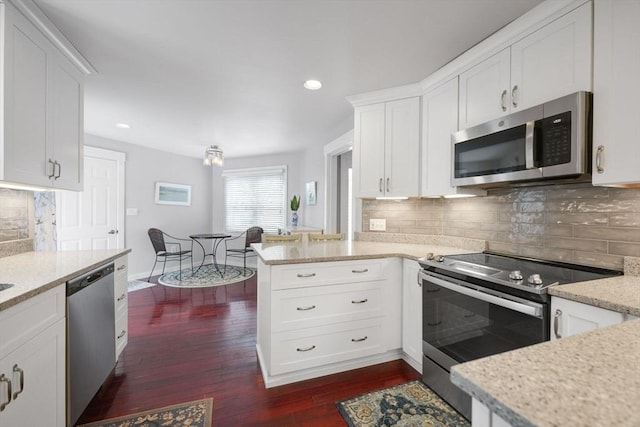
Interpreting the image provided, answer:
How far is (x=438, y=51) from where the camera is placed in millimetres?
2055

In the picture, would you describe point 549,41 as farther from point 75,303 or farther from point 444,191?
point 75,303

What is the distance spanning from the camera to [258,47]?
6.57 feet

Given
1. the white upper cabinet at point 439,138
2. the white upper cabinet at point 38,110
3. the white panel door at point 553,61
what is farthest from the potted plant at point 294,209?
the white panel door at point 553,61

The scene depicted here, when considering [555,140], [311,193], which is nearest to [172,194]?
[311,193]

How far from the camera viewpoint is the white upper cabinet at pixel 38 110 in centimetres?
149

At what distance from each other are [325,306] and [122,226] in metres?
4.30

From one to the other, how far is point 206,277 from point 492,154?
15.3ft

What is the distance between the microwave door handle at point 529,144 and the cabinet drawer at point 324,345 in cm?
142

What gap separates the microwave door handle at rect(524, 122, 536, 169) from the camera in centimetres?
159

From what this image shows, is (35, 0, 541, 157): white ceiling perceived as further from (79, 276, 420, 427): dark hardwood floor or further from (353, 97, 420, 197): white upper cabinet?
(79, 276, 420, 427): dark hardwood floor

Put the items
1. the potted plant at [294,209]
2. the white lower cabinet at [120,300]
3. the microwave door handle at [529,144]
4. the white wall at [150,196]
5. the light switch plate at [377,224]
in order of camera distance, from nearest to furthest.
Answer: the microwave door handle at [529,144] < the white lower cabinet at [120,300] < the light switch plate at [377,224] < the white wall at [150,196] < the potted plant at [294,209]

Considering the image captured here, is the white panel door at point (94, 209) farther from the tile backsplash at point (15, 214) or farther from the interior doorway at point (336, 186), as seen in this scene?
the interior doorway at point (336, 186)

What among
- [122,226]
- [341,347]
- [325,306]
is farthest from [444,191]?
[122,226]

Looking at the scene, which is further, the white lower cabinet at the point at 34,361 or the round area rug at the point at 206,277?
the round area rug at the point at 206,277
